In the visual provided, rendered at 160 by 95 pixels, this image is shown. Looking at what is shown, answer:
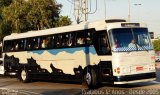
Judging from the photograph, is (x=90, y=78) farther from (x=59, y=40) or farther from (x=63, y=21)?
(x=63, y=21)

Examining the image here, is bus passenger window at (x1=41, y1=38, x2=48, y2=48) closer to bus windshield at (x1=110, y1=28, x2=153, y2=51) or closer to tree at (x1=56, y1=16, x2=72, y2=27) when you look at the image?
bus windshield at (x1=110, y1=28, x2=153, y2=51)

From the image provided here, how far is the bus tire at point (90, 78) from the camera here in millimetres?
20617

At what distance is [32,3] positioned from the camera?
45812 mm

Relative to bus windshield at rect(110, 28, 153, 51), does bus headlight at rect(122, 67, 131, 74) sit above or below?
below

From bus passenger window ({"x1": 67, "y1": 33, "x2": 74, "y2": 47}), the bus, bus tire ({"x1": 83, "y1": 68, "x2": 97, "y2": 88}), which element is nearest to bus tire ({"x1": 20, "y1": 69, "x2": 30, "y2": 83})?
the bus

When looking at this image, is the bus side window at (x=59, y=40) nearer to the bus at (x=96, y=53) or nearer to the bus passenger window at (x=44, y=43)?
the bus at (x=96, y=53)

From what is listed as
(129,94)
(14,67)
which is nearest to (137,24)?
(129,94)

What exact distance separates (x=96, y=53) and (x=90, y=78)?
120 centimetres

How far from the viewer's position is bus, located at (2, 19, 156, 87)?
19.6 meters

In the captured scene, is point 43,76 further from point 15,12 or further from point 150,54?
point 15,12

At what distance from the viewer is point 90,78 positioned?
20875 mm

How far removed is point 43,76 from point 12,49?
14.9 feet

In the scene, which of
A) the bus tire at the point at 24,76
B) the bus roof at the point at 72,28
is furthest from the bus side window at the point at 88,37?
the bus tire at the point at 24,76

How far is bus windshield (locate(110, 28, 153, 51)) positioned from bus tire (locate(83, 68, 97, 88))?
6.13 ft
